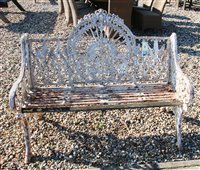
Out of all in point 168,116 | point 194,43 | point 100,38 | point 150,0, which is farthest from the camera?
point 150,0

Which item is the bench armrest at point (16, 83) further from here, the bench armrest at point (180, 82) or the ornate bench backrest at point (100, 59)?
the bench armrest at point (180, 82)

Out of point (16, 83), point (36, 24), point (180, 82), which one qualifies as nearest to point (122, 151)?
point (180, 82)

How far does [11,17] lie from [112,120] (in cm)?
607

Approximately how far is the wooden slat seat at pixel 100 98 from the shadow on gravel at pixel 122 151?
0.45 meters

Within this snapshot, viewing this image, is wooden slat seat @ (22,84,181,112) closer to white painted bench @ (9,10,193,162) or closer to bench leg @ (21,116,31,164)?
white painted bench @ (9,10,193,162)

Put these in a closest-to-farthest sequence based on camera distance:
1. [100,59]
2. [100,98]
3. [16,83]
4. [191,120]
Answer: [16,83]
[100,98]
[100,59]
[191,120]

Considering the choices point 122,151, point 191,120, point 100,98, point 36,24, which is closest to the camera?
point 122,151

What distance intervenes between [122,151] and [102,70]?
1.02 meters

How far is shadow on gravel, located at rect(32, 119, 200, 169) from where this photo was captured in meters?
3.55

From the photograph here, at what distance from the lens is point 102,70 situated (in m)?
4.18

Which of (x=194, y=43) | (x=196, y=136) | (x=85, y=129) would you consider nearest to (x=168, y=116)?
(x=196, y=136)

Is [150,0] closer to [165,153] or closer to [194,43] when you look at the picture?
[194,43]

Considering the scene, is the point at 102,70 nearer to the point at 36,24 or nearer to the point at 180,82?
the point at 180,82

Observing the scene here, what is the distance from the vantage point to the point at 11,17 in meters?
9.35
